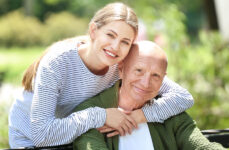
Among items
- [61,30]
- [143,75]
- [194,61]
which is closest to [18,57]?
[61,30]

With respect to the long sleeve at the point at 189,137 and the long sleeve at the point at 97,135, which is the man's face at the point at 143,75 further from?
the long sleeve at the point at 189,137

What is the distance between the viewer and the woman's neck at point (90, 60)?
8.18ft

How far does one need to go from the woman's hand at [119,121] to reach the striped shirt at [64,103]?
4 centimetres

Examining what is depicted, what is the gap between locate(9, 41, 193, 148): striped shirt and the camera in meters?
2.29

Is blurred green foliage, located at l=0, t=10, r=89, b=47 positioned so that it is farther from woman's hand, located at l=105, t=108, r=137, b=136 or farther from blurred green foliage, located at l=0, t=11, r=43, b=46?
woman's hand, located at l=105, t=108, r=137, b=136

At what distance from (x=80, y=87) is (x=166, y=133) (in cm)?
60

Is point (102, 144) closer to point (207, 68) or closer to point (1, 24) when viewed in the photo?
point (207, 68)

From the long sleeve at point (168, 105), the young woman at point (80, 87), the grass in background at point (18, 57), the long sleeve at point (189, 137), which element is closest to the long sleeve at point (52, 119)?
the young woman at point (80, 87)

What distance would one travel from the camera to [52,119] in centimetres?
231

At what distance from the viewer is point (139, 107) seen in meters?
2.54

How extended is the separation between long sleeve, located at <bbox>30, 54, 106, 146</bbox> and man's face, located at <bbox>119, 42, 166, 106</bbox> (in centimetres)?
24

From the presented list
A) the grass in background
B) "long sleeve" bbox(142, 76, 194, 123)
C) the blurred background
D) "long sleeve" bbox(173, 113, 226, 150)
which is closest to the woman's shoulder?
"long sleeve" bbox(142, 76, 194, 123)

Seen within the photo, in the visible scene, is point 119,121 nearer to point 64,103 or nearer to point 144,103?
point 144,103

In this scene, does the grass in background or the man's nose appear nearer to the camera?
the man's nose
